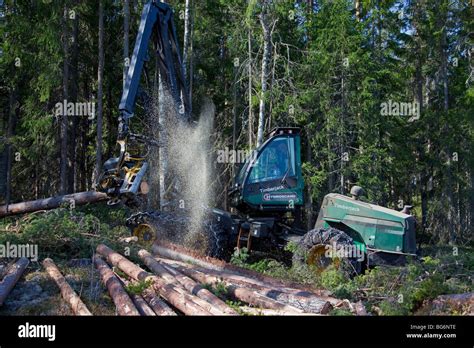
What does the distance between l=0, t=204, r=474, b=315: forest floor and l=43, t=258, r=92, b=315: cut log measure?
11 cm

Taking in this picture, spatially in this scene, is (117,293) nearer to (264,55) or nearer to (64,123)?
(264,55)

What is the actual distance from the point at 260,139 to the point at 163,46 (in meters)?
6.92

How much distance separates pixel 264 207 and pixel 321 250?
74.5 inches

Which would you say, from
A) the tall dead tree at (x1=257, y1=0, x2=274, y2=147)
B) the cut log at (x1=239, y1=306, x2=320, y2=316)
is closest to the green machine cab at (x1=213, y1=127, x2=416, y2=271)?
the cut log at (x1=239, y1=306, x2=320, y2=316)

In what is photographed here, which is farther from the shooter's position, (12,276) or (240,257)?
(240,257)

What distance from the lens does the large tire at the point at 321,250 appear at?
920cm

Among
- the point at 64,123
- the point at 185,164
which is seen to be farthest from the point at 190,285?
the point at 64,123

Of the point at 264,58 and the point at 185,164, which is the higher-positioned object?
the point at 264,58

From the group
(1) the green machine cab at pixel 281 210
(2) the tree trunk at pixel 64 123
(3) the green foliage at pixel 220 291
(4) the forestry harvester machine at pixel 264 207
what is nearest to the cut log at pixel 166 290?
(3) the green foliage at pixel 220 291

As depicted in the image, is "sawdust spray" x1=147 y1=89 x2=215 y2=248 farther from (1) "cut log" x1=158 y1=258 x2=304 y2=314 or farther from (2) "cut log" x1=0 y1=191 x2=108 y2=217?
(1) "cut log" x1=158 y1=258 x2=304 y2=314

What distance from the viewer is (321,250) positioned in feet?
31.4

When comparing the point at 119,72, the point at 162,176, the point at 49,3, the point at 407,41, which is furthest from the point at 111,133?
the point at 407,41
